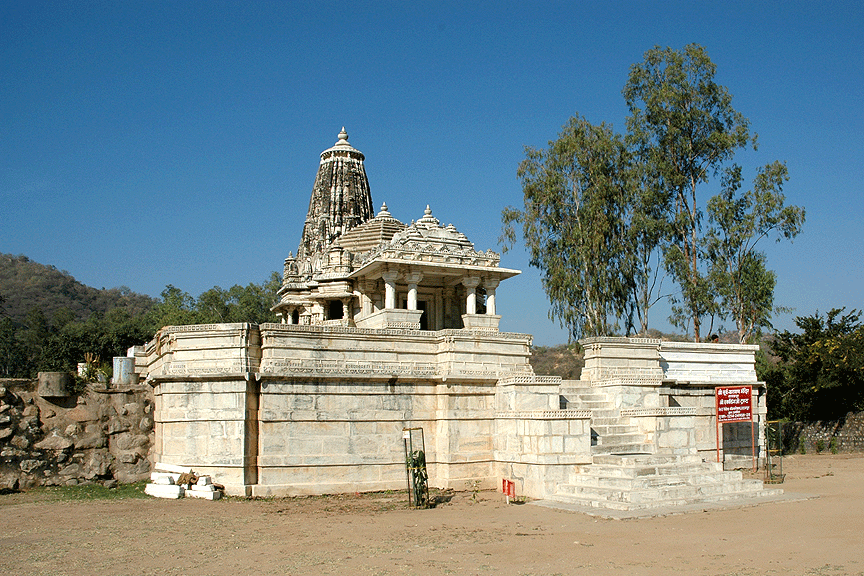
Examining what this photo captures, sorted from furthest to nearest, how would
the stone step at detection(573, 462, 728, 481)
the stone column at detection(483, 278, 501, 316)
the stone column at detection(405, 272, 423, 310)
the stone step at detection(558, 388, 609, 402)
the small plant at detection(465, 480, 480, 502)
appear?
the stone column at detection(483, 278, 501, 316) < the stone column at detection(405, 272, 423, 310) < the stone step at detection(558, 388, 609, 402) < the small plant at detection(465, 480, 480, 502) < the stone step at detection(573, 462, 728, 481)

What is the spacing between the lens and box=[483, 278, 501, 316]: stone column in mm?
26062

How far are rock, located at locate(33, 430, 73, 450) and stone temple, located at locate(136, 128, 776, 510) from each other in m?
1.93

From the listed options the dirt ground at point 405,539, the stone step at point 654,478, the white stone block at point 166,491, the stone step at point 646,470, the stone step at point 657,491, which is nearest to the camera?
the dirt ground at point 405,539

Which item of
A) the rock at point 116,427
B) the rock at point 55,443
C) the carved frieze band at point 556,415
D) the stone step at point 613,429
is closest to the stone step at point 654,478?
the carved frieze band at point 556,415

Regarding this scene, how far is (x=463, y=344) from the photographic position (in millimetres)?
18297

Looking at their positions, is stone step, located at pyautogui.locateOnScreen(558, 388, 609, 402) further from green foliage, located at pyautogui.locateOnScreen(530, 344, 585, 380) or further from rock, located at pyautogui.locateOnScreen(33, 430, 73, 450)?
green foliage, located at pyautogui.locateOnScreen(530, 344, 585, 380)

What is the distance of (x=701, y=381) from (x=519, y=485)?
800 centimetres

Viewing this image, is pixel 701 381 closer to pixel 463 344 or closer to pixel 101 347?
pixel 463 344

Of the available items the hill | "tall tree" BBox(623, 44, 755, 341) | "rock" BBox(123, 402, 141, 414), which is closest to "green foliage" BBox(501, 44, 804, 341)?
"tall tree" BBox(623, 44, 755, 341)

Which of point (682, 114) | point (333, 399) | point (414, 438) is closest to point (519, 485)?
point (414, 438)

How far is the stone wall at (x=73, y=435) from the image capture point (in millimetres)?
17047

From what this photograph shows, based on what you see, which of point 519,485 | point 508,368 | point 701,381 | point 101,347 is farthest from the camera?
point 101,347

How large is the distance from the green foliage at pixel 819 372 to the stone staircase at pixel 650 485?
54.2ft

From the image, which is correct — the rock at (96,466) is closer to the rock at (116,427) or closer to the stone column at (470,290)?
the rock at (116,427)
